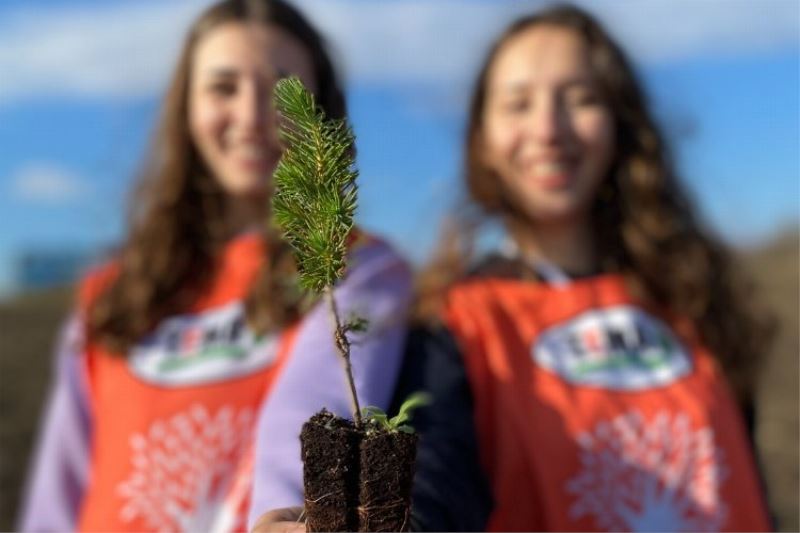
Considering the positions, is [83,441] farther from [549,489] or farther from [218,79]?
[549,489]

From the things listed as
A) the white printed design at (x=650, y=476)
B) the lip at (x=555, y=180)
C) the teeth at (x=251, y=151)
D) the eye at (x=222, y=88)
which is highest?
the eye at (x=222, y=88)

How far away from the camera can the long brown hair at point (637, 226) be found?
2170 millimetres

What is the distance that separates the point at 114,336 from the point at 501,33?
1280 mm

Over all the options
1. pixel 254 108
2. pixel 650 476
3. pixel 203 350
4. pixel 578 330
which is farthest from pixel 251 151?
pixel 650 476

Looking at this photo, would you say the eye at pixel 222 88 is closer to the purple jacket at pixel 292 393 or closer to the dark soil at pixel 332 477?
the purple jacket at pixel 292 393

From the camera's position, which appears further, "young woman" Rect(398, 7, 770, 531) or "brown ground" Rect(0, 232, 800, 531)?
"brown ground" Rect(0, 232, 800, 531)

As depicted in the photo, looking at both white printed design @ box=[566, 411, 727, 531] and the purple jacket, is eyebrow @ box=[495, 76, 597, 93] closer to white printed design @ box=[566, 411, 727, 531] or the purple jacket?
the purple jacket

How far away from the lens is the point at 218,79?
6.48ft

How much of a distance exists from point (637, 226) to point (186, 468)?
1.30 m

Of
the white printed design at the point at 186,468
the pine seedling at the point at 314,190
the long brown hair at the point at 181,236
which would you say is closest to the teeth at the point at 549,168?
the long brown hair at the point at 181,236

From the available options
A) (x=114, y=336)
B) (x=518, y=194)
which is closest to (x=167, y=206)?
(x=114, y=336)

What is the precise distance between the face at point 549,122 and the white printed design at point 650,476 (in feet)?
1.89

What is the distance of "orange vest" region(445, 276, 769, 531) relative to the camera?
1.83 metres

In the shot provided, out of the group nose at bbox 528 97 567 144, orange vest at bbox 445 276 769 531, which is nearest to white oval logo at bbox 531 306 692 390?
orange vest at bbox 445 276 769 531
